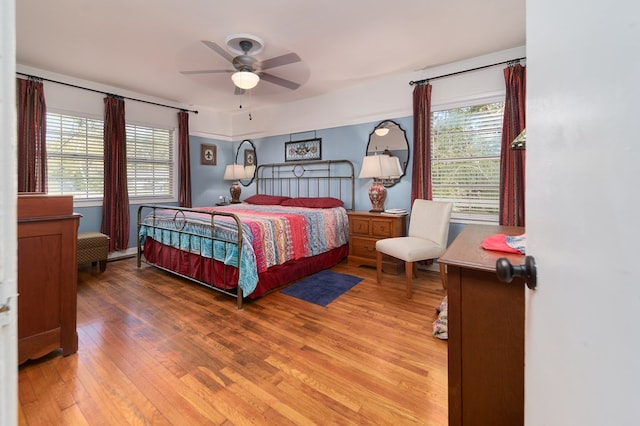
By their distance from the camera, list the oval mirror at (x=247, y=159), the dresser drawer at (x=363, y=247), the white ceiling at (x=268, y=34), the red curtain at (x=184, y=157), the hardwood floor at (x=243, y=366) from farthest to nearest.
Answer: the oval mirror at (x=247, y=159), the red curtain at (x=184, y=157), the dresser drawer at (x=363, y=247), the white ceiling at (x=268, y=34), the hardwood floor at (x=243, y=366)

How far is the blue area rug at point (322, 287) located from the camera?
9.05ft

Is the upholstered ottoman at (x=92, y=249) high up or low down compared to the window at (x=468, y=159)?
down

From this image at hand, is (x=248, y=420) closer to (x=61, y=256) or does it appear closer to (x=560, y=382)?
(x=560, y=382)

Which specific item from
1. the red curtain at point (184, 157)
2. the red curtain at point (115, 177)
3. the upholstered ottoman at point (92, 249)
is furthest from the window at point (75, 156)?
the red curtain at point (184, 157)

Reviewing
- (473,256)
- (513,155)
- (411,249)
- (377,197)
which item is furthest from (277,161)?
(473,256)

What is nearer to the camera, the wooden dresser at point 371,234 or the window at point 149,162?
the wooden dresser at point 371,234

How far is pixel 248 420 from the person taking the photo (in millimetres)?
1316

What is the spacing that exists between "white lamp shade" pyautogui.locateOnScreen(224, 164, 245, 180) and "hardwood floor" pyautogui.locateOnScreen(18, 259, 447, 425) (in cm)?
300

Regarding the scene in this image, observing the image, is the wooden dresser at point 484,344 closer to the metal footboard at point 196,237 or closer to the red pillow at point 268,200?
the metal footboard at point 196,237

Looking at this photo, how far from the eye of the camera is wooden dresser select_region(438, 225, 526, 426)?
99 cm

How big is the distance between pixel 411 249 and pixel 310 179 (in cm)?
252

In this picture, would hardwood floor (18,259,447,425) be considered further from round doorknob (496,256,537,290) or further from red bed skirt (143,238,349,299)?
round doorknob (496,256,537,290)

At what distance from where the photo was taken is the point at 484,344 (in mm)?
1047

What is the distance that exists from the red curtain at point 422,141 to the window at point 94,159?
410 centimetres
